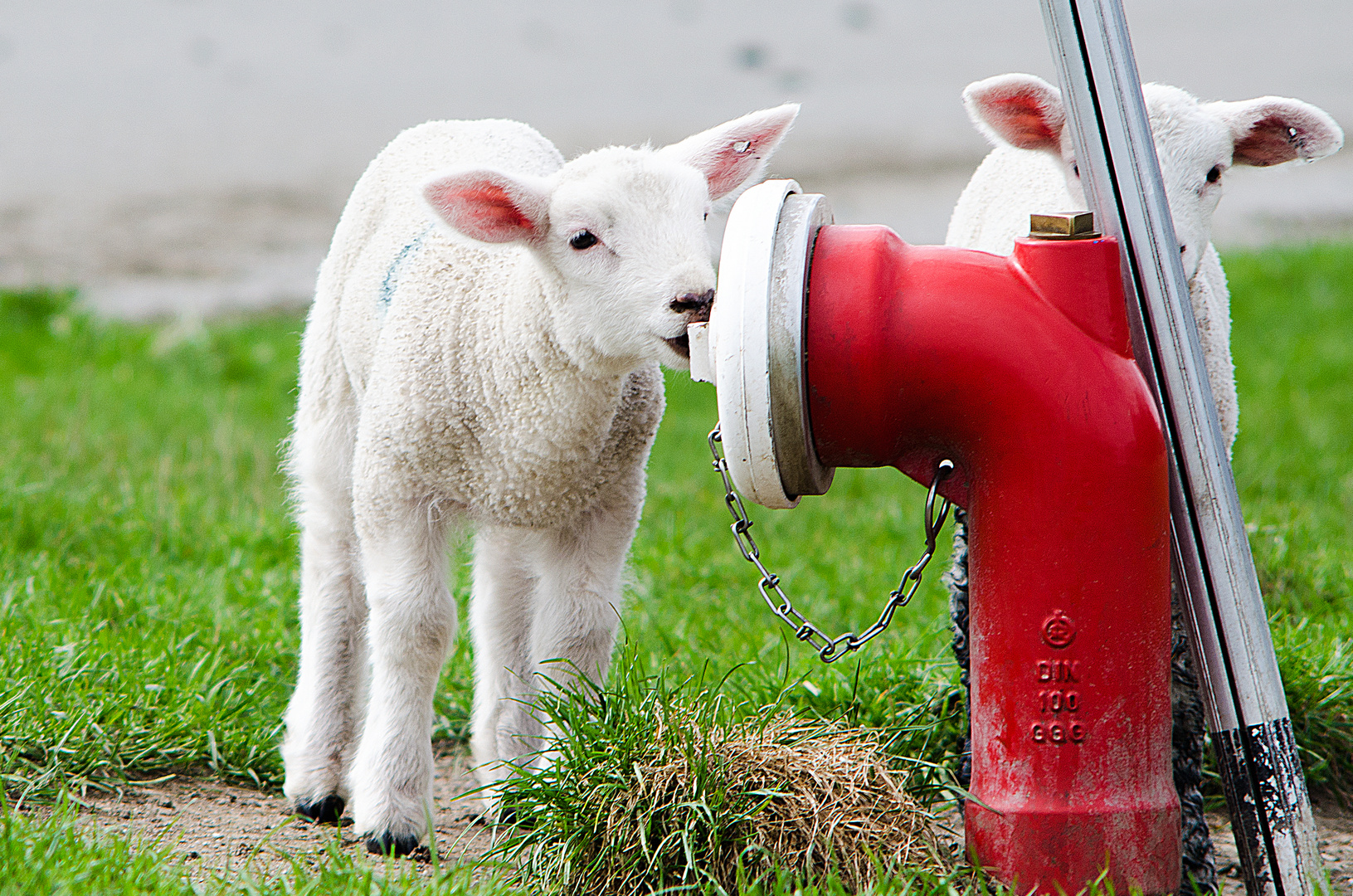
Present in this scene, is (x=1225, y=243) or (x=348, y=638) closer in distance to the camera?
(x=348, y=638)

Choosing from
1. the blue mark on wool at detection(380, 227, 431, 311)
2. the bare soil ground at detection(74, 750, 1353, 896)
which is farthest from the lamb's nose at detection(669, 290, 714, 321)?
the bare soil ground at detection(74, 750, 1353, 896)

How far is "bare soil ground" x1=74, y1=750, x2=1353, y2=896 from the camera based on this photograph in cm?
270

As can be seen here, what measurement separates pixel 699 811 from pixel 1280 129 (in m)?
1.89

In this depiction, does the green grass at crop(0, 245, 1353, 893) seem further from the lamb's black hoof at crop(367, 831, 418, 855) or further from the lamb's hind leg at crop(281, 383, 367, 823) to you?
the lamb's black hoof at crop(367, 831, 418, 855)

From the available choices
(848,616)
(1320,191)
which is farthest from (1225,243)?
(848,616)

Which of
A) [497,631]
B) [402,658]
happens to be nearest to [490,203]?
[402,658]

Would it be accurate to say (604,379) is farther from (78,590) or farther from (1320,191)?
(1320,191)

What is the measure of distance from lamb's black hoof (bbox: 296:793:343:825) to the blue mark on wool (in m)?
1.12

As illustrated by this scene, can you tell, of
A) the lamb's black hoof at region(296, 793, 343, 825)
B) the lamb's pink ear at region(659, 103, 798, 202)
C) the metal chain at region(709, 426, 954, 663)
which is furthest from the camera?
the lamb's black hoof at region(296, 793, 343, 825)

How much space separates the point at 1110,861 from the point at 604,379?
1301 millimetres

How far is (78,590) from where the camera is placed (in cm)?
382

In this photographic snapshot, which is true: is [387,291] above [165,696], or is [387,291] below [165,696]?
above

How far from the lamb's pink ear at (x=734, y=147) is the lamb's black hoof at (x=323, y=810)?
158 cm

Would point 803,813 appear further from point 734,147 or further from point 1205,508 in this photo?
point 734,147
